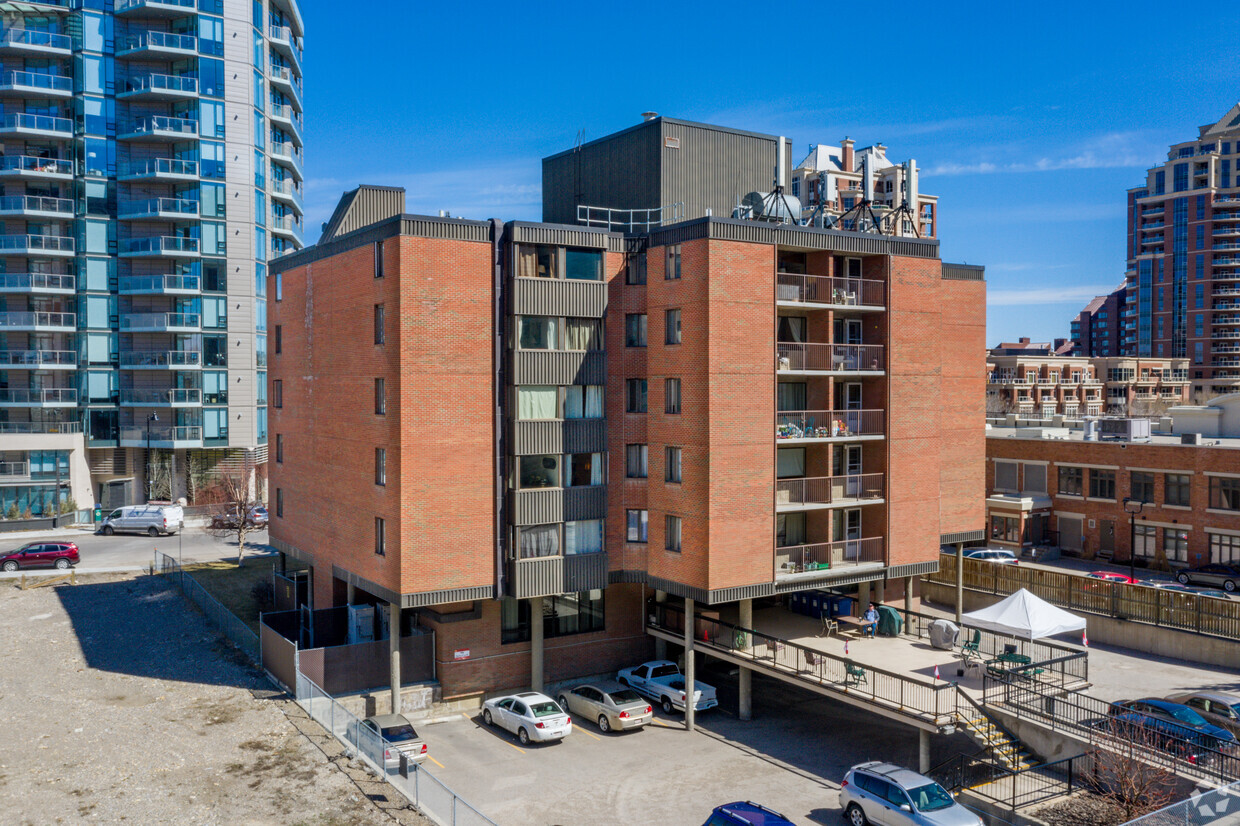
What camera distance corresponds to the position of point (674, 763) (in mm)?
30391

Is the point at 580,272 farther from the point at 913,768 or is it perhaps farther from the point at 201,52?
the point at 201,52

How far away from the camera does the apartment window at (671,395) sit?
34344 millimetres

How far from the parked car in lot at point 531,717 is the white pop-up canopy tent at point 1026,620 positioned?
14.6 metres

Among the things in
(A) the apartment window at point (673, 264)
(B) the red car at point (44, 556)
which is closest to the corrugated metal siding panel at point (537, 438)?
(A) the apartment window at point (673, 264)

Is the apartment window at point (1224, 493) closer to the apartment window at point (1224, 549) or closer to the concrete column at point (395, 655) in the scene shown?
the apartment window at point (1224, 549)

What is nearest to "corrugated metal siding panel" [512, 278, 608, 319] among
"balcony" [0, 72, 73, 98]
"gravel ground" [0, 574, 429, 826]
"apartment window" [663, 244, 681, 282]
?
"apartment window" [663, 244, 681, 282]

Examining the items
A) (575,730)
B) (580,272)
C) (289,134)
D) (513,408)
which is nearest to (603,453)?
(513,408)

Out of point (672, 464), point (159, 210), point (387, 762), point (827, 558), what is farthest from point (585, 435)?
point (159, 210)

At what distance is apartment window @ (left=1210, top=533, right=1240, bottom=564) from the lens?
52688 mm

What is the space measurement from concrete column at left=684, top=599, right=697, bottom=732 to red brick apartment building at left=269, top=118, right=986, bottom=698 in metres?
1.15

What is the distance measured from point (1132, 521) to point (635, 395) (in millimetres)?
34660

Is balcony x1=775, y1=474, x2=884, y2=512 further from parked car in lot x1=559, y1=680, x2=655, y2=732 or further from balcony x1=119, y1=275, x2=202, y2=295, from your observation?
balcony x1=119, y1=275, x2=202, y2=295

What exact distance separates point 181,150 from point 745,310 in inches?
2361

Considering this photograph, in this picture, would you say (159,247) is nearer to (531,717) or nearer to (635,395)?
(635,395)
